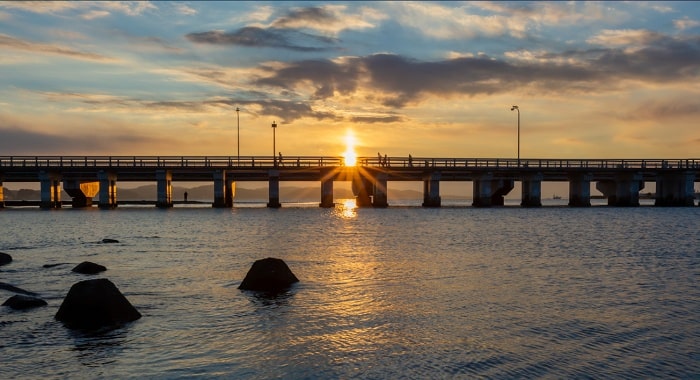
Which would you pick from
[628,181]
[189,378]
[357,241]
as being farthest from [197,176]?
[189,378]

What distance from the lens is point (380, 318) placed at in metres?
14.8

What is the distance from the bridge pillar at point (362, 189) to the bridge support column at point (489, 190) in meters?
17.2

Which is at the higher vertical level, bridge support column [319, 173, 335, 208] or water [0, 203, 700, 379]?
bridge support column [319, 173, 335, 208]

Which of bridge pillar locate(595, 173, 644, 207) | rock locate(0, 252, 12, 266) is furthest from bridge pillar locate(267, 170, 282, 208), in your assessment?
rock locate(0, 252, 12, 266)

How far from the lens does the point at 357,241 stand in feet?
120

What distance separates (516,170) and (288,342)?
78.2 meters

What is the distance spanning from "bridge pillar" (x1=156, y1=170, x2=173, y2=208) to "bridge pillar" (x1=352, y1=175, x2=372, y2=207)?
27567 mm

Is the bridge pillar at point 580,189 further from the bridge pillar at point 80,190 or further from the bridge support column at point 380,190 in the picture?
the bridge pillar at point 80,190

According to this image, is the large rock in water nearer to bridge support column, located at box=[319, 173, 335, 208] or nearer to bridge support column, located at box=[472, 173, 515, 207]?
bridge support column, located at box=[319, 173, 335, 208]

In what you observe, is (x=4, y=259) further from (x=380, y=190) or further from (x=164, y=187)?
(x=380, y=190)

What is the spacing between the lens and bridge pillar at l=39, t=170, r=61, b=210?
8094 centimetres

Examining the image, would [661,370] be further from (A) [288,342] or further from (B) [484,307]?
(A) [288,342]

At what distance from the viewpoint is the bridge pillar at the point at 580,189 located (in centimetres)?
8975

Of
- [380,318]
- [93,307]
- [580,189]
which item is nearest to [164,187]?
[580,189]
